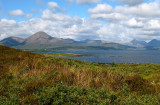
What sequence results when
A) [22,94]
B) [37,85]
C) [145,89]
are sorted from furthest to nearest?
[145,89] < [37,85] < [22,94]

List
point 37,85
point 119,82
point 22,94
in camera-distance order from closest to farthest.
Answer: point 22,94 < point 37,85 < point 119,82

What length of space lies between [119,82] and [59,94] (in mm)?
6108

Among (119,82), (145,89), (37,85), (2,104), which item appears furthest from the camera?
(119,82)

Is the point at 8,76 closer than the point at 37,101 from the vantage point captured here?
No

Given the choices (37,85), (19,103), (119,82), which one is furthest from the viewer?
(119,82)

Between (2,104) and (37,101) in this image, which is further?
(37,101)

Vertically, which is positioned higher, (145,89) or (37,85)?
(37,85)

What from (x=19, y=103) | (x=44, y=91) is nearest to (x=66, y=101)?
(x=44, y=91)

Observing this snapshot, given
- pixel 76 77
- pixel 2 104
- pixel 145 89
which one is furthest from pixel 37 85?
pixel 145 89

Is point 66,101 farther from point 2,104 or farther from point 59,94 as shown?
point 2,104

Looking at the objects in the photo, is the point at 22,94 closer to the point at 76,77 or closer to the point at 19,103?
the point at 19,103

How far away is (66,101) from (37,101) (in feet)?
4.35

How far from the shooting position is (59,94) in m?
6.50

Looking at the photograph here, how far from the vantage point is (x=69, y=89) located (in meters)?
7.38
